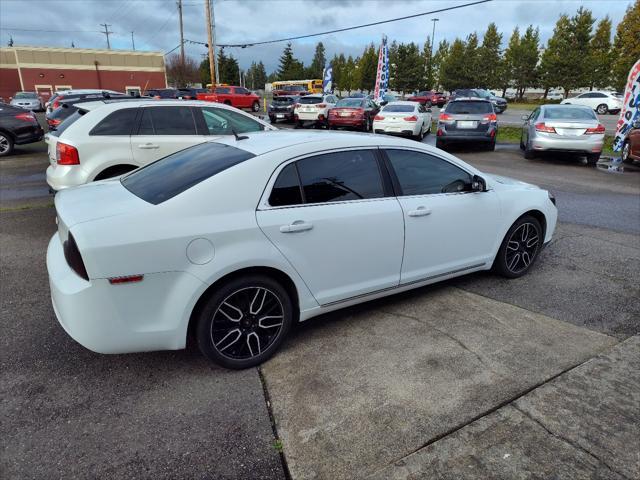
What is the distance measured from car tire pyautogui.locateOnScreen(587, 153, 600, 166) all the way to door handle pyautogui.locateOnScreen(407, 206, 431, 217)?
1042 cm

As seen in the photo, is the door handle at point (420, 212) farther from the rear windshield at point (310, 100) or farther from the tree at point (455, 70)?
the tree at point (455, 70)

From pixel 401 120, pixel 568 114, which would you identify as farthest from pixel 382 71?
pixel 568 114

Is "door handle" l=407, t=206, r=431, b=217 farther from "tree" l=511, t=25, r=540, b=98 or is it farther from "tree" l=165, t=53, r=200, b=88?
"tree" l=165, t=53, r=200, b=88

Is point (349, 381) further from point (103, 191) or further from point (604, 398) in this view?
point (103, 191)

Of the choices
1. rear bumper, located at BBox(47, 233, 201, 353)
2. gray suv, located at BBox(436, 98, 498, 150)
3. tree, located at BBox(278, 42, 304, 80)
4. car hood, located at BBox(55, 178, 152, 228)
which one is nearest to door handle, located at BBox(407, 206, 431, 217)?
rear bumper, located at BBox(47, 233, 201, 353)

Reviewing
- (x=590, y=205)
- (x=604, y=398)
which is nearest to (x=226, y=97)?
(x=590, y=205)

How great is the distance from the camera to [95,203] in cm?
312

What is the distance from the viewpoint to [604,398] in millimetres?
2867

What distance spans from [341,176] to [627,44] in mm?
52865

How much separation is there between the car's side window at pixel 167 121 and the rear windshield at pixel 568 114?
9.63 metres

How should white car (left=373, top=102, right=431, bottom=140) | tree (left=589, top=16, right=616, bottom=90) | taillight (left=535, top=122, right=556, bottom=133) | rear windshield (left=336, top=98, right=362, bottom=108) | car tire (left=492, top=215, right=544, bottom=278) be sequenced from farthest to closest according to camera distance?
tree (left=589, top=16, right=616, bottom=90) < rear windshield (left=336, top=98, right=362, bottom=108) < white car (left=373, top=102, right=431, bottom=140) < taillight (left=535, top=122, right=556, bottom=133) < car tire (left=492, top=215, right=544, bottom=278)

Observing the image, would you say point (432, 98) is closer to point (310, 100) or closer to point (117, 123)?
point (310, 100)

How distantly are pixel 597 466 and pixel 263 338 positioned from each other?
207 centimetres

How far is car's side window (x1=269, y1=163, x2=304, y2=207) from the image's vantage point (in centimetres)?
316
